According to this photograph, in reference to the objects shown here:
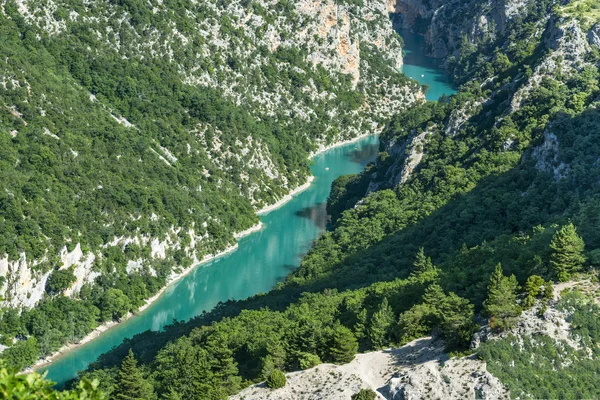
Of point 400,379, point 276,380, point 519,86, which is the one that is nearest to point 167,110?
point 519,86

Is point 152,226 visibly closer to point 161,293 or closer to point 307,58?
point 161,293

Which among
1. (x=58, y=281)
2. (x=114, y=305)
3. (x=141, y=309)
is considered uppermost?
(x=58, y=281)

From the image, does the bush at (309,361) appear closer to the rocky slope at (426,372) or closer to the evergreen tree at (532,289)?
the rocky slope at (426,372)

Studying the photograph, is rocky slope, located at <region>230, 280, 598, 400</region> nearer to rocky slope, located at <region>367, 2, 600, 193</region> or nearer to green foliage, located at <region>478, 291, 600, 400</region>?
green foliage, located at <region>478, 291, 600, 400</region>

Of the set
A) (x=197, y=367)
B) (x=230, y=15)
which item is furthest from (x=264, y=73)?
(x=197, y=367)

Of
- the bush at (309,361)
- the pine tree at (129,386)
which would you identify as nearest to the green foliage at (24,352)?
the pine tree at (129,386)

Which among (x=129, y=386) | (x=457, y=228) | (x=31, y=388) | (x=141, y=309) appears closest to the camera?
(x=31, y=388)

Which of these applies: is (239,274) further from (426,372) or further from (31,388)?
(31,388)

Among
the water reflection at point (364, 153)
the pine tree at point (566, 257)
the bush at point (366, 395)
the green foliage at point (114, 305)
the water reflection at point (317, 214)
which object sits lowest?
the water reflection at point (317, 214)
